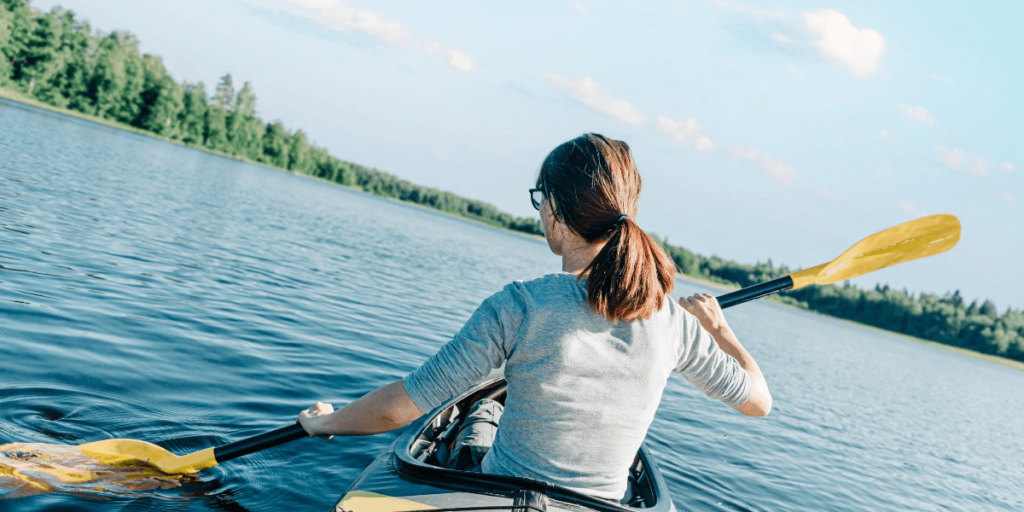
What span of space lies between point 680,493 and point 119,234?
11594mm

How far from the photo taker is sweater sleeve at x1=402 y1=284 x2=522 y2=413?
208cm

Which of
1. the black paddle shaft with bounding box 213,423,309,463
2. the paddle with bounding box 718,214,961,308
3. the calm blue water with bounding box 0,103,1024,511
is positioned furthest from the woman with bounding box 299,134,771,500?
the calm blue water with bounding box 0,103,1024,511

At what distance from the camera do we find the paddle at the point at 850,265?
12.8 ft

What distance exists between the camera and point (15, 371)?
5.17m

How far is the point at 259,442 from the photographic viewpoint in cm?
359

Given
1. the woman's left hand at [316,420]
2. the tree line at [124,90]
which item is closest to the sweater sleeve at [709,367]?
the woman's left hand at [316,420]

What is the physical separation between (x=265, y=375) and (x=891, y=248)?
597 cm

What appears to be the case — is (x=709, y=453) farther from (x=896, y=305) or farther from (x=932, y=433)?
(x=896, y=305)

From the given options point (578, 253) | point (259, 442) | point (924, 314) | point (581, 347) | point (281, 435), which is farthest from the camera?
point (924, 314)

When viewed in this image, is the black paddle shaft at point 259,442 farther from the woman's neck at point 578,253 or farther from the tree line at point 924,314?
the tree line at point 924,314

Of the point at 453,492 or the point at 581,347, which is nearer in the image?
the point at 581,347

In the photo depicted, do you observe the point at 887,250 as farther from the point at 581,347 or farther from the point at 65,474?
the point at 65,474

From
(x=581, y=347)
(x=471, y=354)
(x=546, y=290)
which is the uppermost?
(x=546, y=290)

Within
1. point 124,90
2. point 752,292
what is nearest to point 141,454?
point 752,292
